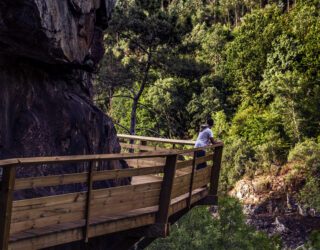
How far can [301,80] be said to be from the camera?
3531cm

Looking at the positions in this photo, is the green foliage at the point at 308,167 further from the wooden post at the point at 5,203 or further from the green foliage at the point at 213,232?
the wooden post at the point at 5,203

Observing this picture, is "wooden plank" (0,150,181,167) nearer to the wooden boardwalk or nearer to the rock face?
the wooden boardwalk

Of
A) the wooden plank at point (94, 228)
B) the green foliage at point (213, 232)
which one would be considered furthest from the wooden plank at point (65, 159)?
the green foliage at point (213, 232)

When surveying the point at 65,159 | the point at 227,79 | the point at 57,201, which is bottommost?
the point at 57,201

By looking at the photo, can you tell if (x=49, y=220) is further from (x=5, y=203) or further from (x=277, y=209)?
(x=277, y=209)

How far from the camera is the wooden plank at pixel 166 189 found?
684cm

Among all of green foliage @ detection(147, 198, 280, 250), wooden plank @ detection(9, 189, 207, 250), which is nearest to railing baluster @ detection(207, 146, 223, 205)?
wooden plank @ detection(9, 189, 207, 250)

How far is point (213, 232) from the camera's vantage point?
16.3 metres

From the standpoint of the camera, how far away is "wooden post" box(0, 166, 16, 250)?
15.1 ft

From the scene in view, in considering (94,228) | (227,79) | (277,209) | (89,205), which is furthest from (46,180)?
(227,79)

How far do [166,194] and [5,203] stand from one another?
2.80 metres

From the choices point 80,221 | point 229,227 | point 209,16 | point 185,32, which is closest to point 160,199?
point 80,221

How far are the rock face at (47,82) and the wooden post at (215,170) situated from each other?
2.06 m

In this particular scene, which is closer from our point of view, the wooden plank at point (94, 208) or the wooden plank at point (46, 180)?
the wooden plank at point (46, 180)
